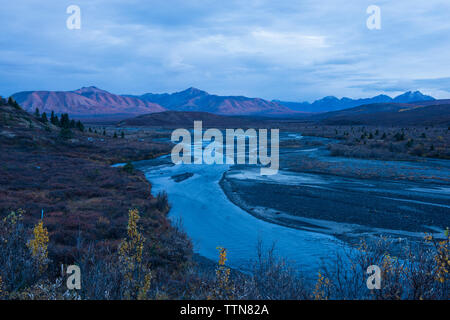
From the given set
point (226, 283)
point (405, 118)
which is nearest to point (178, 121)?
point (405, 118)

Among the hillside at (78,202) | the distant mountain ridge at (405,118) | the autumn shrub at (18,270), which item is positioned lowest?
the hillside at (78,202)

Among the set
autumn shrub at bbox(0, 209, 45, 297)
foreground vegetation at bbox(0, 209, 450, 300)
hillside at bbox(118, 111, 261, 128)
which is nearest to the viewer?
foreground vegetation at bbox(0, 209, 450, 300)

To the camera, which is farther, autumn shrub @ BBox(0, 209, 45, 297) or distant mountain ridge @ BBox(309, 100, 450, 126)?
distant mountain ridge @ BBox(309, 100, 450, 126)

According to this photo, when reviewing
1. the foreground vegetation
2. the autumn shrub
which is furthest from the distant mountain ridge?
the autumn shrub

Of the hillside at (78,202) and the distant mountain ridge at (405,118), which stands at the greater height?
the distant mountain ridge at (405,118)

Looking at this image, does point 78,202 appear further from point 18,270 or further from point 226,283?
point 226,283

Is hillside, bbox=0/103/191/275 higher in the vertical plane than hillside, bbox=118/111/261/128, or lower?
lower

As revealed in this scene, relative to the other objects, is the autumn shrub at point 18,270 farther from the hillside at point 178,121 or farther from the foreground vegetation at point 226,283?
the hillside at point 178,121

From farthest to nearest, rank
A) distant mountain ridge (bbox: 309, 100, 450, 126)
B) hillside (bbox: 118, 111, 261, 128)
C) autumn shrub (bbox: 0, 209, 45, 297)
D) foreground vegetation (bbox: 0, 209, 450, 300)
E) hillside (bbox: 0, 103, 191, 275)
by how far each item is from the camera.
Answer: hillside (bbox: 118, 111, 261, 128) → distant mountain ridge (bbox: 309, 100, 450, 126) → hillside (bbox: 0, 103, 191, 275) → autumn shrub (bbox: 0, 209, 45, 297) → foreground vegetation (bbox: 0, 209, 450, 300)

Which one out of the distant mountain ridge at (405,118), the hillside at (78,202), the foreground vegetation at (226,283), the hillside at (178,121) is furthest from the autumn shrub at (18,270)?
the hillside at (178,121)

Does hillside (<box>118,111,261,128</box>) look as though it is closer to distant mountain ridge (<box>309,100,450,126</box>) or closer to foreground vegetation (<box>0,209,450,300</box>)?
distant mountain ridge (<box>309,100,450,126</box>)

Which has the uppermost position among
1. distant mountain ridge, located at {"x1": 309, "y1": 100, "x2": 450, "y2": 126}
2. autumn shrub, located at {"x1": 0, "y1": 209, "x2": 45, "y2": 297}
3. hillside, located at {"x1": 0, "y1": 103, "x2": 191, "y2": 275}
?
distant mountain ridge, located at {"x1": 309, "y1": 100, "x2": 450, "y2": 126}

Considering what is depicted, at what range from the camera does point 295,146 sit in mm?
46500
